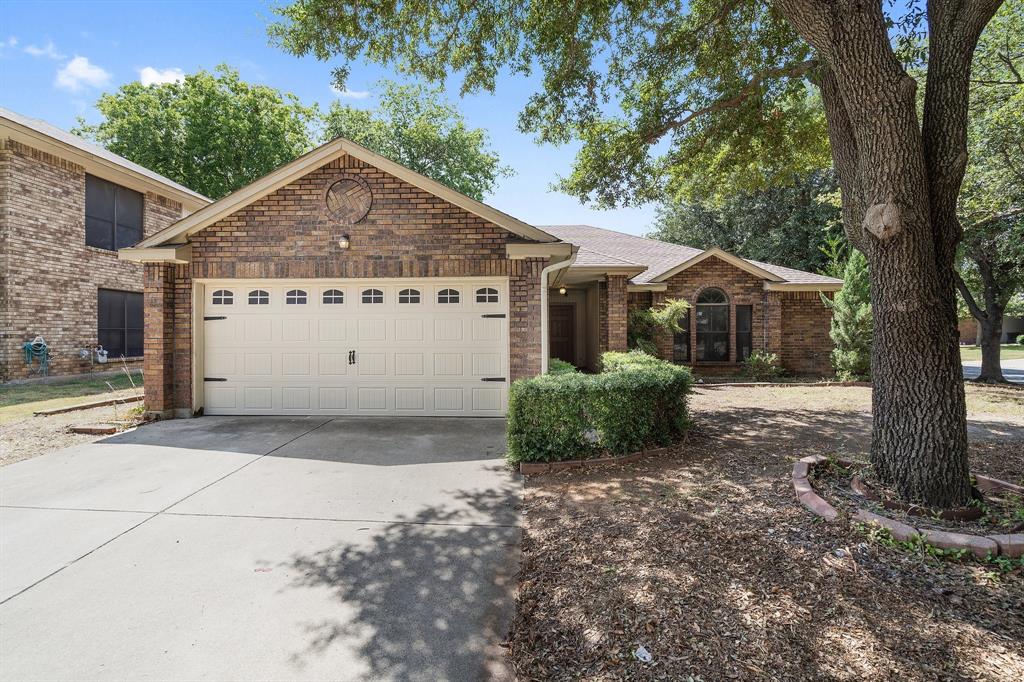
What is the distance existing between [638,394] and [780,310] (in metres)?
10.4

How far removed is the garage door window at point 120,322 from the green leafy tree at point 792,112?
11.5 m

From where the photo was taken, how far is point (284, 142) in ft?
85.5

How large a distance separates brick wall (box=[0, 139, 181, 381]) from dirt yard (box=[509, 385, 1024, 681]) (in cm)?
1383

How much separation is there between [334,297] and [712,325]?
1045 centimetres

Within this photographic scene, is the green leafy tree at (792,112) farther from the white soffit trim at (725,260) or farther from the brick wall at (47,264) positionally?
the brick wall at (47,264)

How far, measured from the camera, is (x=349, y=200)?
7617 millimetres

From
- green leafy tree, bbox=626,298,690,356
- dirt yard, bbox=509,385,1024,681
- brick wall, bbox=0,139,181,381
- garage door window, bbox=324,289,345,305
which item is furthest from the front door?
brick wall, bbox=0,139,181,381

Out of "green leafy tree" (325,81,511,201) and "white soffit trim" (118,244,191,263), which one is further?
"green leafy tree" (325,81,511,201)

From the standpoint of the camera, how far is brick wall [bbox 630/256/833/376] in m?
13.5

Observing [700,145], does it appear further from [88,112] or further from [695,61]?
[88,112]

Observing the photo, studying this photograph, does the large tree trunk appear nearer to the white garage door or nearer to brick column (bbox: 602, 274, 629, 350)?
the white garage door

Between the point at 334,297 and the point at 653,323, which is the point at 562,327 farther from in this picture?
the point at 334,297

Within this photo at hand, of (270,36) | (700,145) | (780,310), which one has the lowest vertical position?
(780,310)

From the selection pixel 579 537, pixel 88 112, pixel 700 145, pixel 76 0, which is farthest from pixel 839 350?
pixel 88 112
